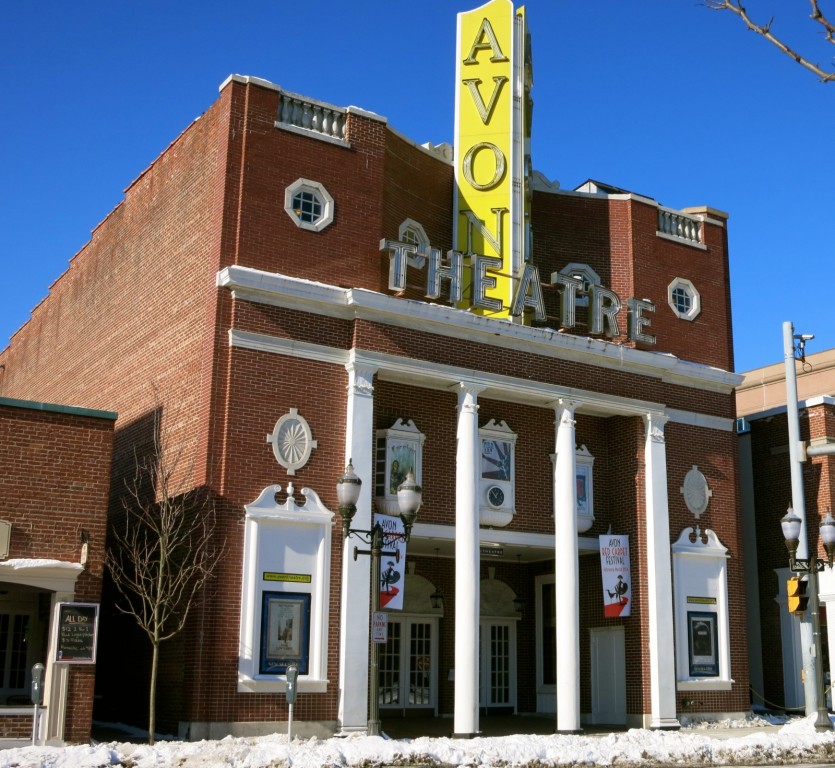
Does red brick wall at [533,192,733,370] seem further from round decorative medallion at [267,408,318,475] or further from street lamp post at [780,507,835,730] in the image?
round decorative medallion at [267,408,318,475]

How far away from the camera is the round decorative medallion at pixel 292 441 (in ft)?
75.9

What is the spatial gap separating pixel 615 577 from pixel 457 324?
7.59m

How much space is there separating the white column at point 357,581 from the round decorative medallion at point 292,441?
895mm

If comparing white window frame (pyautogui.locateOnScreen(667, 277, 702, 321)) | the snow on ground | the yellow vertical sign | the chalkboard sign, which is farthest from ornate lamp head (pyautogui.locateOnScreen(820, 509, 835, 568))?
the chalkboard sign

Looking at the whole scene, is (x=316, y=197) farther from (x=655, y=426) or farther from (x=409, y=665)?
(x=409, y=665)

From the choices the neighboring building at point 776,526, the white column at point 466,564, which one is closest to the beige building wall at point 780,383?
the neighboring building at point 776,526

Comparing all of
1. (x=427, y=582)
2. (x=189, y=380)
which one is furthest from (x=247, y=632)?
(x=427, y=582)

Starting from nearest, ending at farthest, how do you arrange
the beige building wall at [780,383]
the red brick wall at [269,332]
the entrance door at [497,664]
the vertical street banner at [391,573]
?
the red brick wall at [269,332]
the vertical street banner at [391,573]
the entrance door at [497,664]
the beige building wall at [780,383]

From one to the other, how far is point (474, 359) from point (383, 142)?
5612 millimetres

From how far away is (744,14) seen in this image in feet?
25.3

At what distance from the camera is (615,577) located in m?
27.5

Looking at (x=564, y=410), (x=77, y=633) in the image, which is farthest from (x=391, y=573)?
(x=77, y=633)

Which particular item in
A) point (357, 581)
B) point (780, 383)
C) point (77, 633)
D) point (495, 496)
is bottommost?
point (77, 633)

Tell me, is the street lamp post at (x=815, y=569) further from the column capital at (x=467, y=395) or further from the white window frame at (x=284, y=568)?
the white window frame at (x=284, y=568)
